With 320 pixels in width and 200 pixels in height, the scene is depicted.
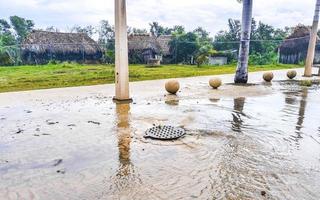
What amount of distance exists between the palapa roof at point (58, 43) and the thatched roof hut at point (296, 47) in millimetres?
25808

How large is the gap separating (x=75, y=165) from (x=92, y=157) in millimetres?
437

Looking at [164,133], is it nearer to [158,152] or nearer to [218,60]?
[158,152]

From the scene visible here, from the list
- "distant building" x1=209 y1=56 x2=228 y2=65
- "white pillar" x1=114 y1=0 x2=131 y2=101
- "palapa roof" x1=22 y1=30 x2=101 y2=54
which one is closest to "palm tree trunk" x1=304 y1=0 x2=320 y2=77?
"white pillar" x1=114 y1=0 x2=131 y2=101

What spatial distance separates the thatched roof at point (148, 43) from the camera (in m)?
37.3

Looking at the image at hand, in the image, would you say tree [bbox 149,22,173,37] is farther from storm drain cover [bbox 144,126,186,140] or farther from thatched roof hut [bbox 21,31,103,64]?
storm drain cover [bbox 144,126,186,140]

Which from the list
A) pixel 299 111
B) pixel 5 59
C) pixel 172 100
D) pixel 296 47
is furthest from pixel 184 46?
pixel 299 111

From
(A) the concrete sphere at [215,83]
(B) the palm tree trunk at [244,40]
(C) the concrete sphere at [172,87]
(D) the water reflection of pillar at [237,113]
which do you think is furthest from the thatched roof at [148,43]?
(D) the water reflection of pillar at [237,113]

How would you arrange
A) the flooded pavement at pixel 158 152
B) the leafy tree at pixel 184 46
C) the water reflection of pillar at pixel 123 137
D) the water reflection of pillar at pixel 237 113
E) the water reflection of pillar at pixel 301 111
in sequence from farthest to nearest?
the leafy tree at pixel 184 46 < the water reflection of pillar at pixel 237 113 < the water reflection of pillar at pixel 301 111 < the water reflection of pillar at pixel 123 137 < the flooded pavement at pixel 158 152

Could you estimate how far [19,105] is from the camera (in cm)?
1063

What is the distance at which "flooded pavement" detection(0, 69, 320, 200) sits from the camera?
4.14 m

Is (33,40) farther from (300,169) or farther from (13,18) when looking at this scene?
(300,169)

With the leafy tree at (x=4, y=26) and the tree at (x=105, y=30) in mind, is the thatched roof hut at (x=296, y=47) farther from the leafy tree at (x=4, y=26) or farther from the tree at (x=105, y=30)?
the leafy tree at (x=4, y=26)

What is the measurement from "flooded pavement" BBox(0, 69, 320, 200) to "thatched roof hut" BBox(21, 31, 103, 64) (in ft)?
80.8

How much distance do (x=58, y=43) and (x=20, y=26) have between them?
19.5 m
